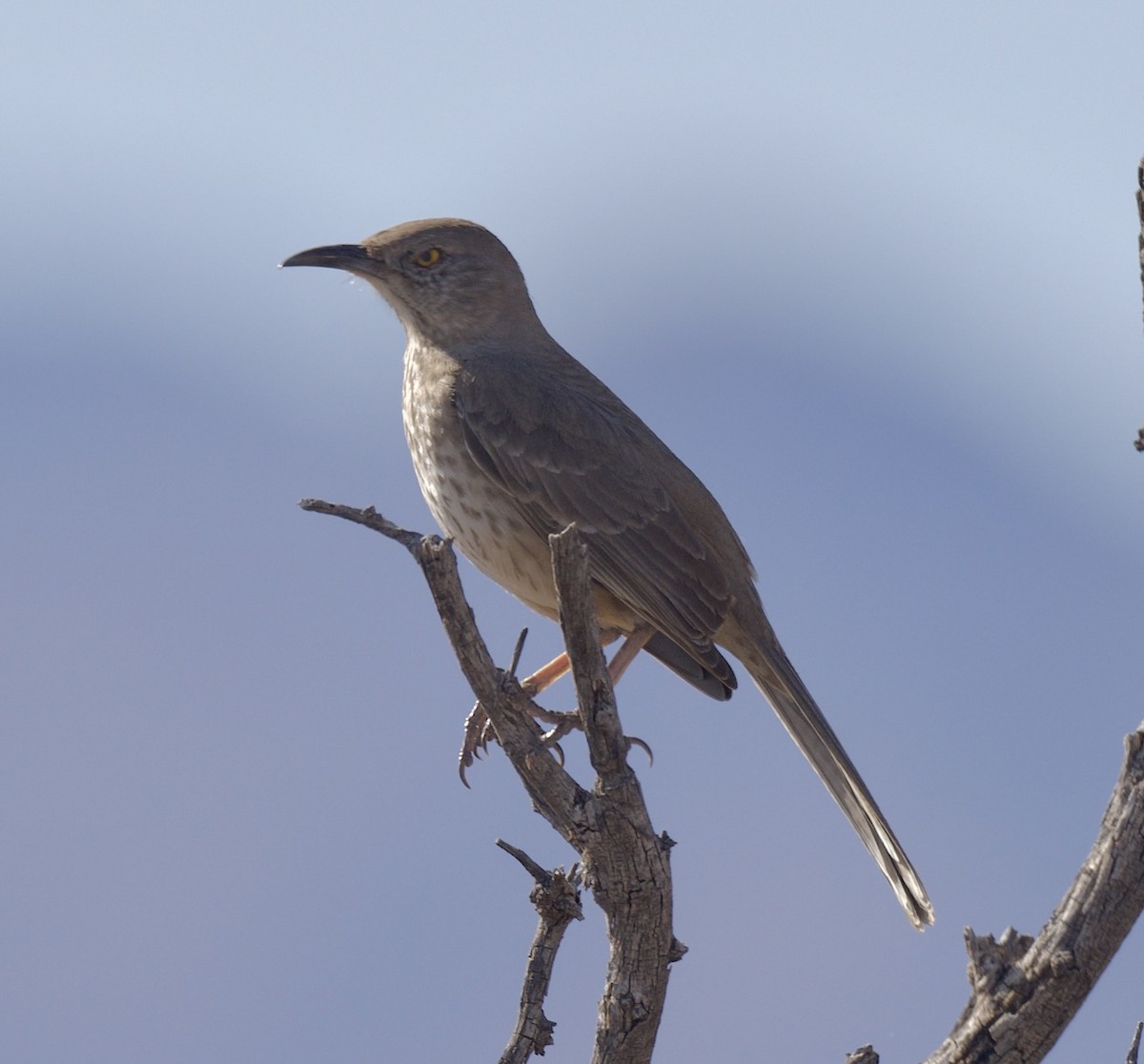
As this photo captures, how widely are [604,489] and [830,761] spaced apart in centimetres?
139

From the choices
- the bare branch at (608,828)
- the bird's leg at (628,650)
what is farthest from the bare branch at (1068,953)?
the bird's leg at (628,650)

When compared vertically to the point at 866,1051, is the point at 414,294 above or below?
above

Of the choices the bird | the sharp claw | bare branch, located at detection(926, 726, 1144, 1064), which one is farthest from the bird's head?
bare branch, located at detection(926, 726, 1144, 1064)

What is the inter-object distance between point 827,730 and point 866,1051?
2.36 metres

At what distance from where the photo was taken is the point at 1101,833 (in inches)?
147

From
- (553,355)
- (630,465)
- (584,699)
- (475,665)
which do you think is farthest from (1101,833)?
(553,355)

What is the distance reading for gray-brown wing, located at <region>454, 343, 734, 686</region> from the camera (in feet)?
20.5

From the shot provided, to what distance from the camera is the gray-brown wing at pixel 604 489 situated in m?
6.24

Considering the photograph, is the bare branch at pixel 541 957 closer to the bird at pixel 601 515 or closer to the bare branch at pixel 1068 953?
the bare branch at pixel 1068 953

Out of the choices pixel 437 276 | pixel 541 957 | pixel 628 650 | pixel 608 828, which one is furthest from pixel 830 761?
pixel 437 276

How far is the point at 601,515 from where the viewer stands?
6422 mm

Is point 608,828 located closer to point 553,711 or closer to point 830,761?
point 553,711

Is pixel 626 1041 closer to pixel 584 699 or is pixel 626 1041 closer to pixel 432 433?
pixel 584 699

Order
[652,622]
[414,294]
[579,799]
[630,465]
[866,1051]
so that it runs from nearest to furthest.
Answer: [866,1051] → [579,799] → [652,622] → [630,465] → [414,294]
